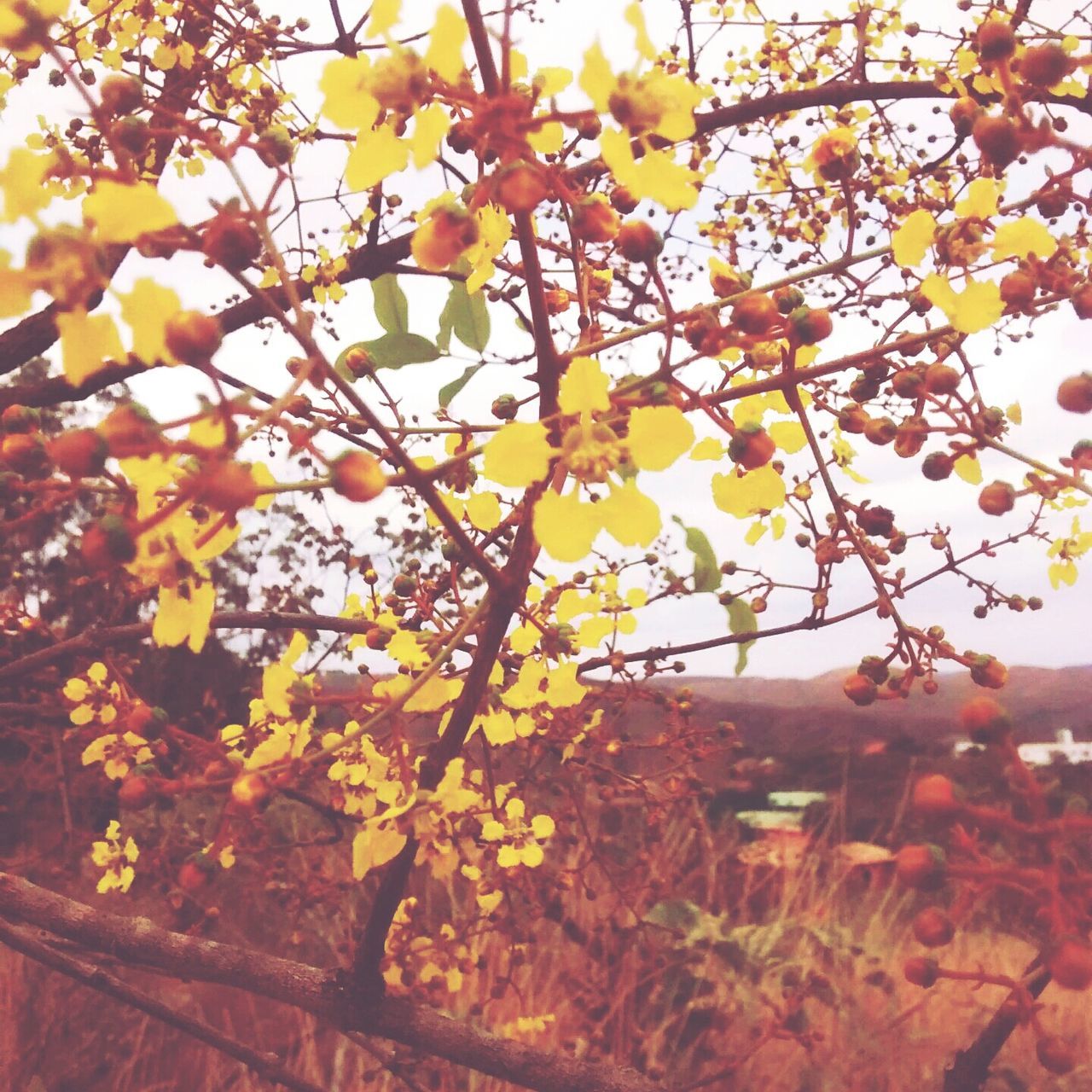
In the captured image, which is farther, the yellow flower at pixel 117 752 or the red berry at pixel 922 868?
the yellow flower at pixel 117 752

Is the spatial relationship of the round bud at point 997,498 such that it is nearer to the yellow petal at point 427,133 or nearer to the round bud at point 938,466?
the round bud at point 938,466

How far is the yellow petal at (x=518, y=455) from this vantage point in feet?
1.68

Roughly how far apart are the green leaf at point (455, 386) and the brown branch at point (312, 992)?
60cm

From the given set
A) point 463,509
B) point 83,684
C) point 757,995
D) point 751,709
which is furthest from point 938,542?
point 751,709

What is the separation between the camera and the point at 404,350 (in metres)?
1.00

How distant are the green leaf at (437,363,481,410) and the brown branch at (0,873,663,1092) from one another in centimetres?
60

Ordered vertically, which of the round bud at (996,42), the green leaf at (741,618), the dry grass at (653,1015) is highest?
the round bud at (996,42)

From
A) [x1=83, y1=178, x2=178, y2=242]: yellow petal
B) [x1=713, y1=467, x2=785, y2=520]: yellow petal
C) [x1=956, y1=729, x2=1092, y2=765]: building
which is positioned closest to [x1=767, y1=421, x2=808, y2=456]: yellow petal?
[x1=713, y1=467, x2=785, y2=520]: yellow petal

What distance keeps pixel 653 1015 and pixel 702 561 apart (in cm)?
170

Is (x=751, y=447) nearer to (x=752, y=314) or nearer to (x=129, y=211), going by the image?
(x=752, y=314)

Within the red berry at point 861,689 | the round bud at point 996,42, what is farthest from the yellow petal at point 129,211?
the red berry at point 861,689

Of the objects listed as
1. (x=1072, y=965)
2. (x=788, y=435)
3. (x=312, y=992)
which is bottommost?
(x=312, y=992)

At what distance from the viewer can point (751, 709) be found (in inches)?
179

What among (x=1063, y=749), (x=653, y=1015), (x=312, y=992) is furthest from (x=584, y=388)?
(x=1063, y=749)
